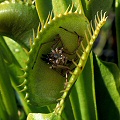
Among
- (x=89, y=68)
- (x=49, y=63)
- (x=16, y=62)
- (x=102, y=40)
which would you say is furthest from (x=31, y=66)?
Answer: (x=102, y=40)

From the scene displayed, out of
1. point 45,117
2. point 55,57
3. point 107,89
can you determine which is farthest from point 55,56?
point 107,89

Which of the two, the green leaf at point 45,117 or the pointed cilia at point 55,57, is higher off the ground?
the pointed cilia at point 55,57

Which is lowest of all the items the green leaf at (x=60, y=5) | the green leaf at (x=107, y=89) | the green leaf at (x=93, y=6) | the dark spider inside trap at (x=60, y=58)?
the green leaf at (x=107, y=89)

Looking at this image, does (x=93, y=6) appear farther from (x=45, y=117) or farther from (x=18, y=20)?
(x=45, y=117)

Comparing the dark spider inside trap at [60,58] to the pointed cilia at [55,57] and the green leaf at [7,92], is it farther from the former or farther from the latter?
the green leaf at [7,92]

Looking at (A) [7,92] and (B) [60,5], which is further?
(A) [7,92]

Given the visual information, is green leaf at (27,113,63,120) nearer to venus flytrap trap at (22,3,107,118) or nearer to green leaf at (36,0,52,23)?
venus flytrap trap at (22,3,107,118)

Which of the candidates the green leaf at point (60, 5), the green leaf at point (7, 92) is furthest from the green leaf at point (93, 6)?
the green leaf at point (7, 92)

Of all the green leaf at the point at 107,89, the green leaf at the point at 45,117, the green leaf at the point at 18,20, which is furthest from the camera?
the green leaf at the point at 107,89

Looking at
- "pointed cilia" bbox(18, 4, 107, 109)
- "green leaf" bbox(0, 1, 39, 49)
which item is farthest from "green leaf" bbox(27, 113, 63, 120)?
"green leaf" bbox(0, 1, 39, 49)
